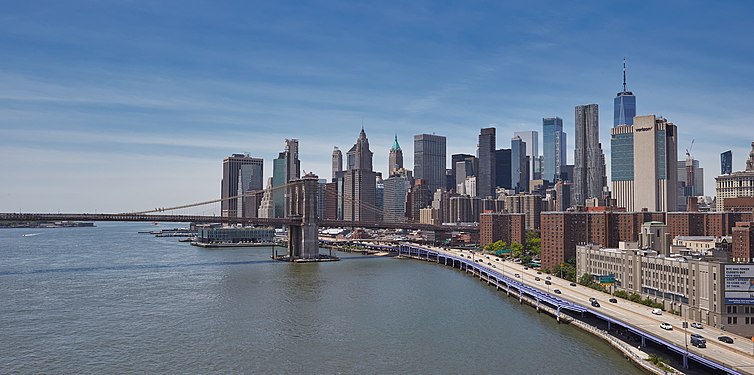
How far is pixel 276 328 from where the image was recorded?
40500 millimetres

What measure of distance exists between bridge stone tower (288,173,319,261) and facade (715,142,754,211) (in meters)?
95.1

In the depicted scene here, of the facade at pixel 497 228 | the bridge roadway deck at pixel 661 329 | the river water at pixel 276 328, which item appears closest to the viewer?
the bridge roadway deck at pixel 661 329

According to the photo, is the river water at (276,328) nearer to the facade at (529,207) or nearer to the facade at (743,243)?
the facade at (743,243)

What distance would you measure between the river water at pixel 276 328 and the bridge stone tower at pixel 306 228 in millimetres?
24626

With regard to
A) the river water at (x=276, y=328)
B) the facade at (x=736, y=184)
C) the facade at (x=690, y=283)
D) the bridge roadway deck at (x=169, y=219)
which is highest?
the facade at (x=736, y=184)

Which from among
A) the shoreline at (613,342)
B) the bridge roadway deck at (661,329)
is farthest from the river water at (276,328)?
the bridge roadway deck at (661,329)

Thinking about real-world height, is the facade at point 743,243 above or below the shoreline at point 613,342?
above

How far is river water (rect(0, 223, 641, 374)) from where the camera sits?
31938 millimetres

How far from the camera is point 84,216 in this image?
85.3 meters

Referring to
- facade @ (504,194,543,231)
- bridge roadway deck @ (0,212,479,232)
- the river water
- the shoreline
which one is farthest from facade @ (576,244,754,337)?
facade @ (504,194,543,231)

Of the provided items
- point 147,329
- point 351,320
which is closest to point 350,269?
point 351,320

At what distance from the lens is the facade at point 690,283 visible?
3681 cm

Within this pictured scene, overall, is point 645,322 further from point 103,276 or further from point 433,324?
point 103,276

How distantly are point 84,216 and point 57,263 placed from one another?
23.7ft
